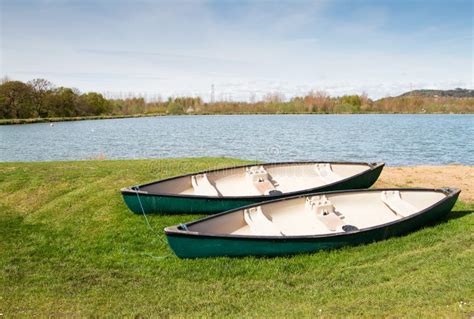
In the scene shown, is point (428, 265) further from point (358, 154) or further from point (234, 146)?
point (234, 146)

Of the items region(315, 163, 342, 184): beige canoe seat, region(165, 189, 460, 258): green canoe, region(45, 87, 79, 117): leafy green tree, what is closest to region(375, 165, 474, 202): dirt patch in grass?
region(315, 163, 342, 184): beige canoe seat

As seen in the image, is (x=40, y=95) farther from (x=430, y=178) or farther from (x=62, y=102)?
(x=430, y=178)

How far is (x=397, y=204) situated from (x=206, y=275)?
14.5 ft

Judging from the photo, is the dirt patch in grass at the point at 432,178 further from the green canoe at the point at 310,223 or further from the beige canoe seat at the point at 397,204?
the green canoe at the point at 310,223

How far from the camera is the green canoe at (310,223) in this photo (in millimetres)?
6180

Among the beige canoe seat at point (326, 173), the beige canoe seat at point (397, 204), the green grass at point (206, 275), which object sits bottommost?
the green grass at point (206, 275)

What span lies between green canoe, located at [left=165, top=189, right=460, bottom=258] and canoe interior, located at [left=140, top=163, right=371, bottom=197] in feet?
4.84

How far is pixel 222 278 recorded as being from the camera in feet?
19.1

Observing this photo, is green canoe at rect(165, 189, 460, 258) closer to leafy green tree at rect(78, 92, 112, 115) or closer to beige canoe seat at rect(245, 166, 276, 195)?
beige canoe seat at rect(245, 166, 276, 195)

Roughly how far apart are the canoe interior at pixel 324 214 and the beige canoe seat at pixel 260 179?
1.76 metres

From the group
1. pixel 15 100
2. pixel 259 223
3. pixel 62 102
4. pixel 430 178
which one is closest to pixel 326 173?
pixel 430 178

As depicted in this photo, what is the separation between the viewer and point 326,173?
11.2 meters

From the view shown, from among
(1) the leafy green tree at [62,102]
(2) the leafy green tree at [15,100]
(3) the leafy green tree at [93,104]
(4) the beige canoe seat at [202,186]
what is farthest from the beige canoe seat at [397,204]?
(3) the leafy green tree at [93,104]

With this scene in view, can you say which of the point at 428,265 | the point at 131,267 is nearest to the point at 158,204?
the point at 131,267
